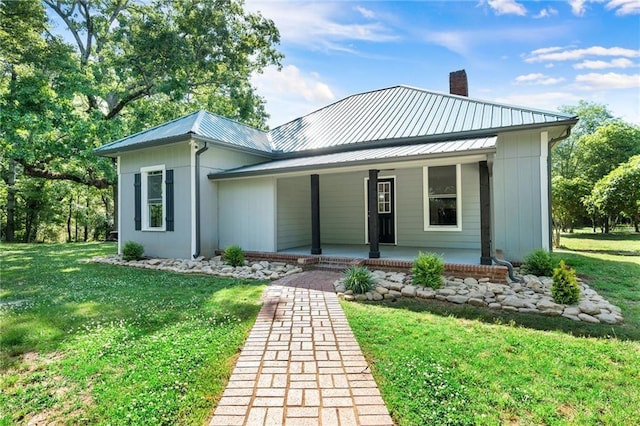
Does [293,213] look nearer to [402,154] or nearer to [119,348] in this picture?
[402,154]

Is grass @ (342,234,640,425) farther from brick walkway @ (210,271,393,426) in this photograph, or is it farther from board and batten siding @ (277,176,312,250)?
board and batten siding @ (277,176,312,250)

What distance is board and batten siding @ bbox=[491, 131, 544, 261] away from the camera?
7.26 meters

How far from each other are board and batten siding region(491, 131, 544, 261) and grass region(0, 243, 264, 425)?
5.66 meters

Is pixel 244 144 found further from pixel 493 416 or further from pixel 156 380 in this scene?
pixel 493 416

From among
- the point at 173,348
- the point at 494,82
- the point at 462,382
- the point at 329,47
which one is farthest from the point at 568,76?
the point at 173,348

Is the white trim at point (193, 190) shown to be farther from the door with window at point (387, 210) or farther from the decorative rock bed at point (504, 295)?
the door with window at point (387, 210)

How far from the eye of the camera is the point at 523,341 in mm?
3482

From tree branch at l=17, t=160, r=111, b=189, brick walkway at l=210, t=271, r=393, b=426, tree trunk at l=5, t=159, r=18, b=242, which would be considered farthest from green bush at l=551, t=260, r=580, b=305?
tree trunk at l=5, t=159, r=18, b=242

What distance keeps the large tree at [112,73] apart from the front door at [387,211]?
35.6 ft

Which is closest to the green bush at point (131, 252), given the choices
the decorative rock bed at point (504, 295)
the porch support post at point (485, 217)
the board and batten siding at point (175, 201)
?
the board and batten siding at point (175, 201)

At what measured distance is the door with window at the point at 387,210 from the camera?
31.0 ft

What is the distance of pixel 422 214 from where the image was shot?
9.05 m

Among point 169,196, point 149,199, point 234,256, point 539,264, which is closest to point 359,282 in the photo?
point 234,256

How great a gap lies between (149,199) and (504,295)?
30.4 feet
